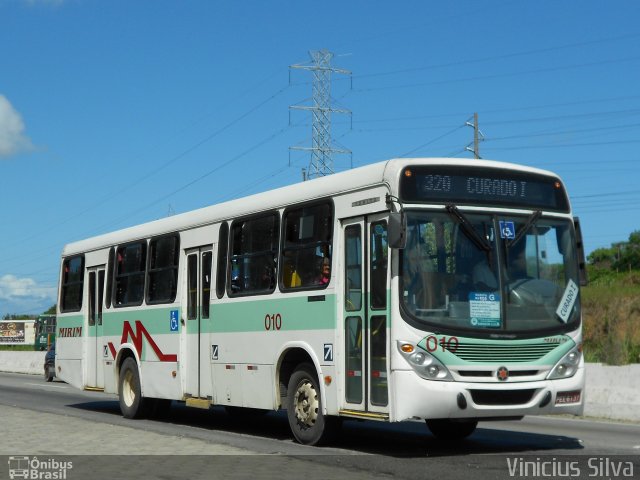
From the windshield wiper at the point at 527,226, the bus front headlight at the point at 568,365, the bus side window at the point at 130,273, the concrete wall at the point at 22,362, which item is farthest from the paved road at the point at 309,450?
the concrete wall at the point at 22,362

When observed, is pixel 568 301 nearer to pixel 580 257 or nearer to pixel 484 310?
pixel 580 257

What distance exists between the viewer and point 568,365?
1277 cm

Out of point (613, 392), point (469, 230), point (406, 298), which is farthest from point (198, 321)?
point (613, 392)

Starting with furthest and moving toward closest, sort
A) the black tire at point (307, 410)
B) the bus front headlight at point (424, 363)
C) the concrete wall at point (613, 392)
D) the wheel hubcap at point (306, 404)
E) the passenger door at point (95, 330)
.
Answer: the passenger door at point (95, 330)
the concrete wall at point (613, 392)
the wheel hubcap at point (306, 404)
the black tire at point (307, 410)
the bus front headlight at point (424, 363)

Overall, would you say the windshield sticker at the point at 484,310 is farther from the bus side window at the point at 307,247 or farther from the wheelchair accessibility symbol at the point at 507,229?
the bus side window at the point at 307,247

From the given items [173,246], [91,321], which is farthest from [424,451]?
[91,321]

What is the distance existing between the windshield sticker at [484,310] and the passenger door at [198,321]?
224 inches

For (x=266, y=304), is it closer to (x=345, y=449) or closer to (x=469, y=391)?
(x=345, y=449)

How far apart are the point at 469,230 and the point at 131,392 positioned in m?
9.34

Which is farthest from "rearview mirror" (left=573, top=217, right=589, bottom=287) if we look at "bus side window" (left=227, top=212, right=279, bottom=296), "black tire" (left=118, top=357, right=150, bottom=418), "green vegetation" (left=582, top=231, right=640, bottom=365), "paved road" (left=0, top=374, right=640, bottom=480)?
"black tire" (left=118, top=357, right=150, bottom=418)

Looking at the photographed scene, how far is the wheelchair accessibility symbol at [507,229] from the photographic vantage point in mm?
12688

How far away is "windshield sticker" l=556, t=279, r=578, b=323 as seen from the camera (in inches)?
504

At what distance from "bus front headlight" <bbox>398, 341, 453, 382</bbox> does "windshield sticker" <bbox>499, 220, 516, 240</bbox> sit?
175 cm

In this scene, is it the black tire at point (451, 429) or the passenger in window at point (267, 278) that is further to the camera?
the passenger in window at point (267, 278)
